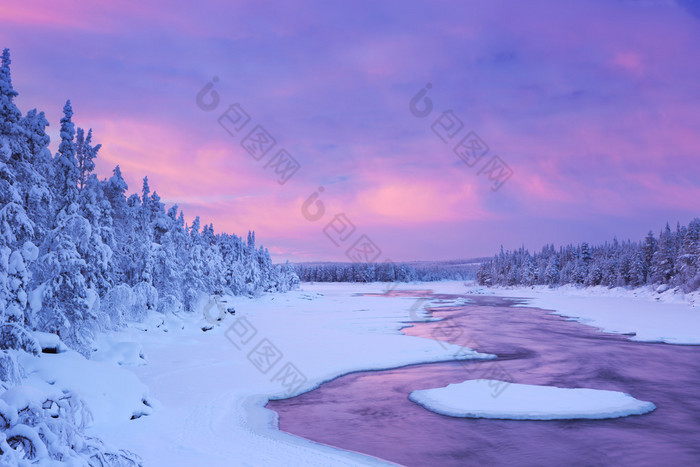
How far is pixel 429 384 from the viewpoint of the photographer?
70.8 ft

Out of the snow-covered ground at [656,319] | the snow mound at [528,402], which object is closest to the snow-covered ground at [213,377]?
the snow mound at [528,402]

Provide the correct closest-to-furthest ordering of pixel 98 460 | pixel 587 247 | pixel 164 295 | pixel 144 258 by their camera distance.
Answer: pixel 98 460
pixel 144 258
pixel 164 295
pixel 587 247

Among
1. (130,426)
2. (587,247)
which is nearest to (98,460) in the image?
(130,426)

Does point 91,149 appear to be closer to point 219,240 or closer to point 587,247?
point 219,240

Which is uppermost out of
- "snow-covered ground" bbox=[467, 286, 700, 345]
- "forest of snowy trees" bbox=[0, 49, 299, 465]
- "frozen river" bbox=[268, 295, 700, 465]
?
"forest of snowy trees" bbox=[0, 49, 299, 465]

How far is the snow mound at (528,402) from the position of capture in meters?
16.8

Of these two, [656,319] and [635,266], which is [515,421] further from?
[635,266]

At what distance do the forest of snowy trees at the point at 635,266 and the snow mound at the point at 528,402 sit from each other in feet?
220

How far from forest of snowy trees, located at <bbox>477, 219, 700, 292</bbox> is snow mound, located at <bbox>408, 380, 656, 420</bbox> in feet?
220

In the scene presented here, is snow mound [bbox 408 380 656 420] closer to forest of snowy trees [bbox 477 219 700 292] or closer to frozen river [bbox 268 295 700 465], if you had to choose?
frozen river [bbox 268 295 700 465]

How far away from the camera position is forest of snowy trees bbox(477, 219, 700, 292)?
75.8 m

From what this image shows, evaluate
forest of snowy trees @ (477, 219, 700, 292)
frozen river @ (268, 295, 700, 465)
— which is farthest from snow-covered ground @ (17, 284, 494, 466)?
forest of snowy trees @ (477, 219, 700, 292)

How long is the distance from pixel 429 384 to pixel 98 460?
59.2ft

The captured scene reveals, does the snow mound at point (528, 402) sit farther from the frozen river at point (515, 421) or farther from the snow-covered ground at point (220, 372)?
the snow-covered ground at point (220, 372)
